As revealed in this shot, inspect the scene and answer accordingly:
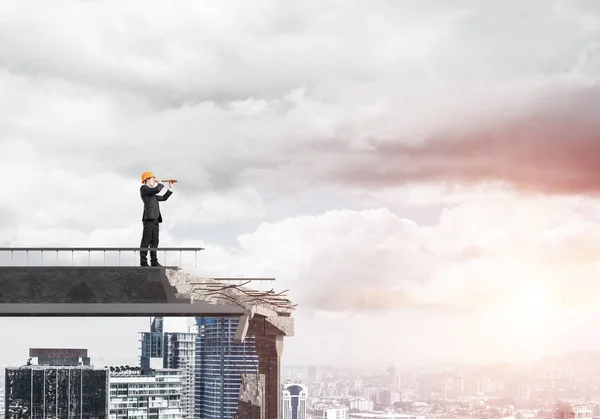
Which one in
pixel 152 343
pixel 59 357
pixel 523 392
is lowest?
pixel 523 392

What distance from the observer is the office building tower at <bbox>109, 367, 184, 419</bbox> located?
230ft

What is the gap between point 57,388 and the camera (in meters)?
65.3

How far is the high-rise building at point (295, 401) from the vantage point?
205 feet

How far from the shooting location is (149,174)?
27.8 ft

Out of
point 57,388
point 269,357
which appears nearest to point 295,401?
point 57,388

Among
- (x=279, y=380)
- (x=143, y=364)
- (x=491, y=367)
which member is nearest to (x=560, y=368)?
(x=491, y=367)

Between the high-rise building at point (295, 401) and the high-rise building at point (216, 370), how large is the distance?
15.9 ft

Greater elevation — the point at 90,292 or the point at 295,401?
the point at 90,292

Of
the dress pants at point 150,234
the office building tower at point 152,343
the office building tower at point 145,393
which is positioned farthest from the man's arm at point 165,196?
the office building tower at point 152,343

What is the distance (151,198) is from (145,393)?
68.0 meters

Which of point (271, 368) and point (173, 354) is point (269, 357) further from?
point (173, 354)

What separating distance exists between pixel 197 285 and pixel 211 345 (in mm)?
69991

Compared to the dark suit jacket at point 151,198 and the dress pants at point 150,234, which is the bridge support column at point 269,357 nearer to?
the dress pants at point 150,234

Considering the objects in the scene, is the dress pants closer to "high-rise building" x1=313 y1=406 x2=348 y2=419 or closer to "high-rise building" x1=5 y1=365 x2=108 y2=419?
"high-rise building" x1=313 y1=406 x2=348 y2=419
